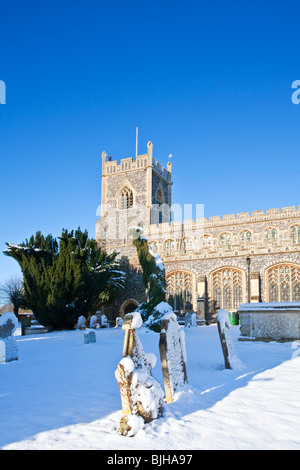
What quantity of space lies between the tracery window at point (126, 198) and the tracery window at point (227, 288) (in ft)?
40.4

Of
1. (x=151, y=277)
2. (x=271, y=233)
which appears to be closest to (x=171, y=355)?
(x=151, y=277)

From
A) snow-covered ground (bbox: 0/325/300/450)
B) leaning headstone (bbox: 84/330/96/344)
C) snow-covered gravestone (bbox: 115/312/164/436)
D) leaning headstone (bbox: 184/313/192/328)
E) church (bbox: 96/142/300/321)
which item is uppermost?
church (bbox: 96/142/300/321)

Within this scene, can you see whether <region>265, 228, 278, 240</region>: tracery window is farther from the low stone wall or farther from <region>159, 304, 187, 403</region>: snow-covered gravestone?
<region>159, 304, 187, 403</region>: snow-covered gravestone

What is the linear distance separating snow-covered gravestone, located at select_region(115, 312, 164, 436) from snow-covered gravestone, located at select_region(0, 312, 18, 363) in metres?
4.95

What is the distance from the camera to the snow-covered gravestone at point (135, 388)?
10.9 ft

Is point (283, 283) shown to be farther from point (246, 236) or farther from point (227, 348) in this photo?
point (227, 348)

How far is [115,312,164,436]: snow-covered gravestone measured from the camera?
3.31m

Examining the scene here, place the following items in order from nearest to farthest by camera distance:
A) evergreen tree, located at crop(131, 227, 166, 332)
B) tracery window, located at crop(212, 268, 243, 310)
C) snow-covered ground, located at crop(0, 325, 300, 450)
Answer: snow-covered ground, located at crop(0, 325, 300, 450) < evergreen tree, located at crop(131, 227, 166, 332) < tracery window, located at crop(212, 268, 243, 310)

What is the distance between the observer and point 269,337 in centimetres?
937

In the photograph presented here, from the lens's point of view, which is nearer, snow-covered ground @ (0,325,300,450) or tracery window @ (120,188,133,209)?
snow-covered ground @ (0,325,300,450)

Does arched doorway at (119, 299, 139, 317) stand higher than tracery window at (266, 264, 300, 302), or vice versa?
tracery window at (266, 264, 300, 302)

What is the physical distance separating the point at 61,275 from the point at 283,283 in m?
11.6

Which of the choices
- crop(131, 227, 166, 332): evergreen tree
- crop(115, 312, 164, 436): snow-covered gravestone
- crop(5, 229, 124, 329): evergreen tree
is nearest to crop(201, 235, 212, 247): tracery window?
crop(5, 229, 124, 329): evergreen tree

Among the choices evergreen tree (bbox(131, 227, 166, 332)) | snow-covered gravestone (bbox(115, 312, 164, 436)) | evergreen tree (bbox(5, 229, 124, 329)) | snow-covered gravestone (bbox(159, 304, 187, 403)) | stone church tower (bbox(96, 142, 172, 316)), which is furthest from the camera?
stone church tower (bbox(96, 142, 172, 316))
